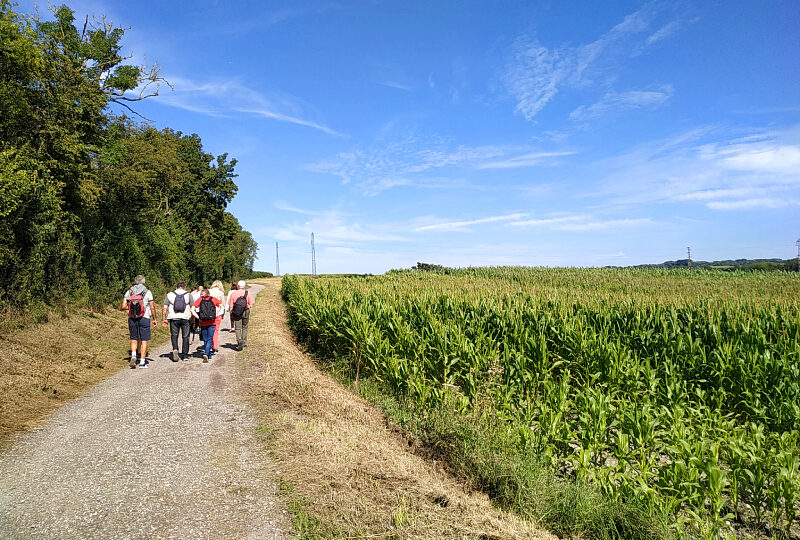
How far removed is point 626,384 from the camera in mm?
7977

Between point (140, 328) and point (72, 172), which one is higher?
point (72, 172)

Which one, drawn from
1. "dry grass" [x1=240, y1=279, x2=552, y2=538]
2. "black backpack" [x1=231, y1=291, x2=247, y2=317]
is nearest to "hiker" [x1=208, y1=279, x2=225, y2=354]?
"black backpack" [x1=231, y1=291, x2=247, y2=317]

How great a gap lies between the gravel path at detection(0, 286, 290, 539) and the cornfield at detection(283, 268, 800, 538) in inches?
124

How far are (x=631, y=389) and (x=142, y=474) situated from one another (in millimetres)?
7829

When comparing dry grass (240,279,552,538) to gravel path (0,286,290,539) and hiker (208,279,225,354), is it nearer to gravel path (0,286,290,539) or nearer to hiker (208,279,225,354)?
gravel path (0,286,290,539)

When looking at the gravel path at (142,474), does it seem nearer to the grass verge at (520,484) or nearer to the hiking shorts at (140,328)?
the grass verge at (520,484)

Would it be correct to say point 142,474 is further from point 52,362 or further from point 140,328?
point 52,362

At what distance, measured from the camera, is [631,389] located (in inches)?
312

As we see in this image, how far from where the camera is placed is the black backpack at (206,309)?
1134 centimetres

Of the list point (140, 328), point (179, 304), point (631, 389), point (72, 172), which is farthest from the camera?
point (72, 172)

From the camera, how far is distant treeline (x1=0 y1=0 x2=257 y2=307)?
13078mm

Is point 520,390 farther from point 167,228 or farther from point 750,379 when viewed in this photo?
point 167,228

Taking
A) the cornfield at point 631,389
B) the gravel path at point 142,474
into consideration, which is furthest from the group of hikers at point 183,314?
the gravel path at point 142,474

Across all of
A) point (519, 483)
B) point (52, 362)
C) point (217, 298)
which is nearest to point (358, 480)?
point (519, 483)
